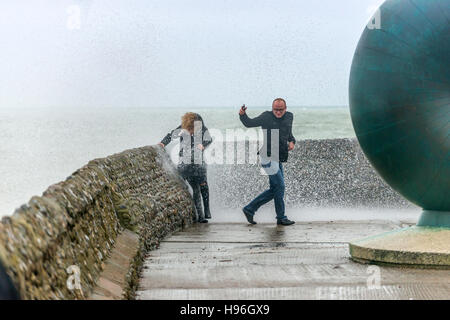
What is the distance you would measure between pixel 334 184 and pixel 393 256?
401 inches

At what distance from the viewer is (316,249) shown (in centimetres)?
1061

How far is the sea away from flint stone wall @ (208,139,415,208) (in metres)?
18.7

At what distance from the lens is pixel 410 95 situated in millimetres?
9195

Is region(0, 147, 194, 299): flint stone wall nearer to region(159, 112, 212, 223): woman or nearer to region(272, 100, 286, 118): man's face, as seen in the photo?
region(159, 112, 212, 223): woman

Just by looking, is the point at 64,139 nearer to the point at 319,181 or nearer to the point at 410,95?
the point at 319,181

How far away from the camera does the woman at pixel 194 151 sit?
564 inches

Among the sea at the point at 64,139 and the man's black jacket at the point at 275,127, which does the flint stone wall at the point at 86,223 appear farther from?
the sea at the point at 64,139

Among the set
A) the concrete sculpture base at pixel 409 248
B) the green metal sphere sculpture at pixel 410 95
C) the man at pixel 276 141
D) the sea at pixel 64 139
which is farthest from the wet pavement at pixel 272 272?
the sea at pixel 64 139

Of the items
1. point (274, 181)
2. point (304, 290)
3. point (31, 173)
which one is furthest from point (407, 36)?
point (31, 173)

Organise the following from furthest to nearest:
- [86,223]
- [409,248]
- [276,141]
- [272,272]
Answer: [276,141]
[409,248]
[272,272]
[86,223]

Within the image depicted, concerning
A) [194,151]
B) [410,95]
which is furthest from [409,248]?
[194,151]

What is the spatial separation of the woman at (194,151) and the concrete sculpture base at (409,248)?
5316 millimetres

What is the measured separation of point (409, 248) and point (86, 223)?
374 cm
